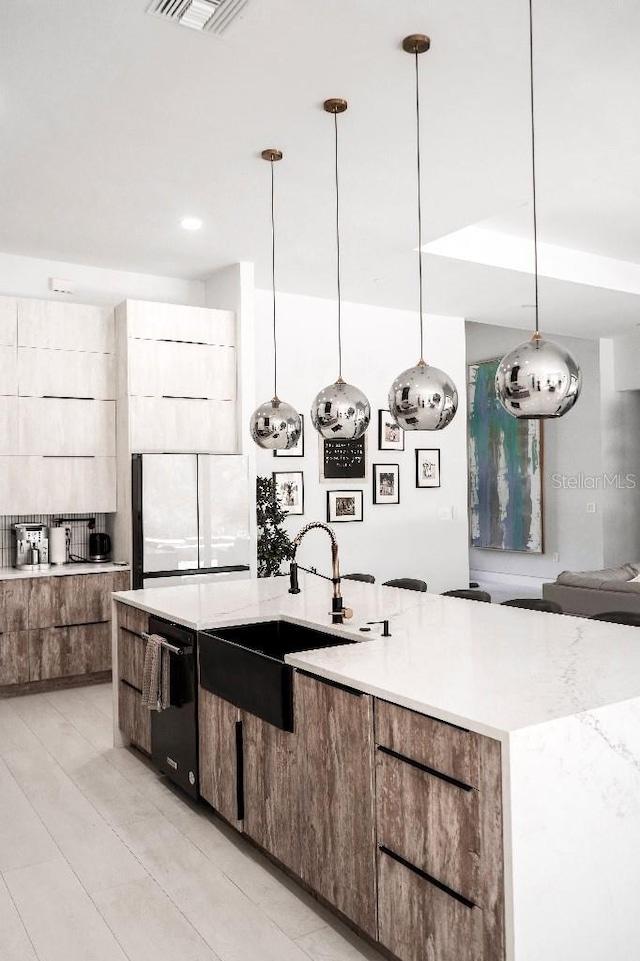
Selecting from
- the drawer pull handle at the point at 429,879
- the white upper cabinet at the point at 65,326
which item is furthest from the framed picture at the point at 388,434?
the drawer pull handle at the point at 429,879

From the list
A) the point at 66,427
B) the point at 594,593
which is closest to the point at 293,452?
the point at 66,427

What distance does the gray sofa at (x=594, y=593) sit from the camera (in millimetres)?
5492

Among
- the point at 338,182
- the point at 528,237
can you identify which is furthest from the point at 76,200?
the point at 528,237

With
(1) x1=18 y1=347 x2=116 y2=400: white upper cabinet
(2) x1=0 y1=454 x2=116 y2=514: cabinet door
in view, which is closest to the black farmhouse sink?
(2) x1=0 y1=454 x2=116 y2=514: cabinet door

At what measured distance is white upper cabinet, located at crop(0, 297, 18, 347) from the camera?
18.6ft

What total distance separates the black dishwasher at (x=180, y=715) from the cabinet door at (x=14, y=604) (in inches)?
85.1

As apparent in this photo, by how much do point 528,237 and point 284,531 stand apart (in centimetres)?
321

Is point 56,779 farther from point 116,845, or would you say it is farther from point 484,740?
point 484,740

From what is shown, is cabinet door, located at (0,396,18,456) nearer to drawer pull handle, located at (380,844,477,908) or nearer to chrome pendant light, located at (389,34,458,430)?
chrome pendant light, located at (389,34,458,430)

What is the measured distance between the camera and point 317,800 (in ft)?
8.55

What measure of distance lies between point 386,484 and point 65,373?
10.9 ft

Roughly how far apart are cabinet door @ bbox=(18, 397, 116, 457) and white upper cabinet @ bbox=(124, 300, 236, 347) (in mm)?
653

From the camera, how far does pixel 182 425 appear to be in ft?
20.3

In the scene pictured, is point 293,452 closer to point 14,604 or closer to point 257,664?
point 14,604
